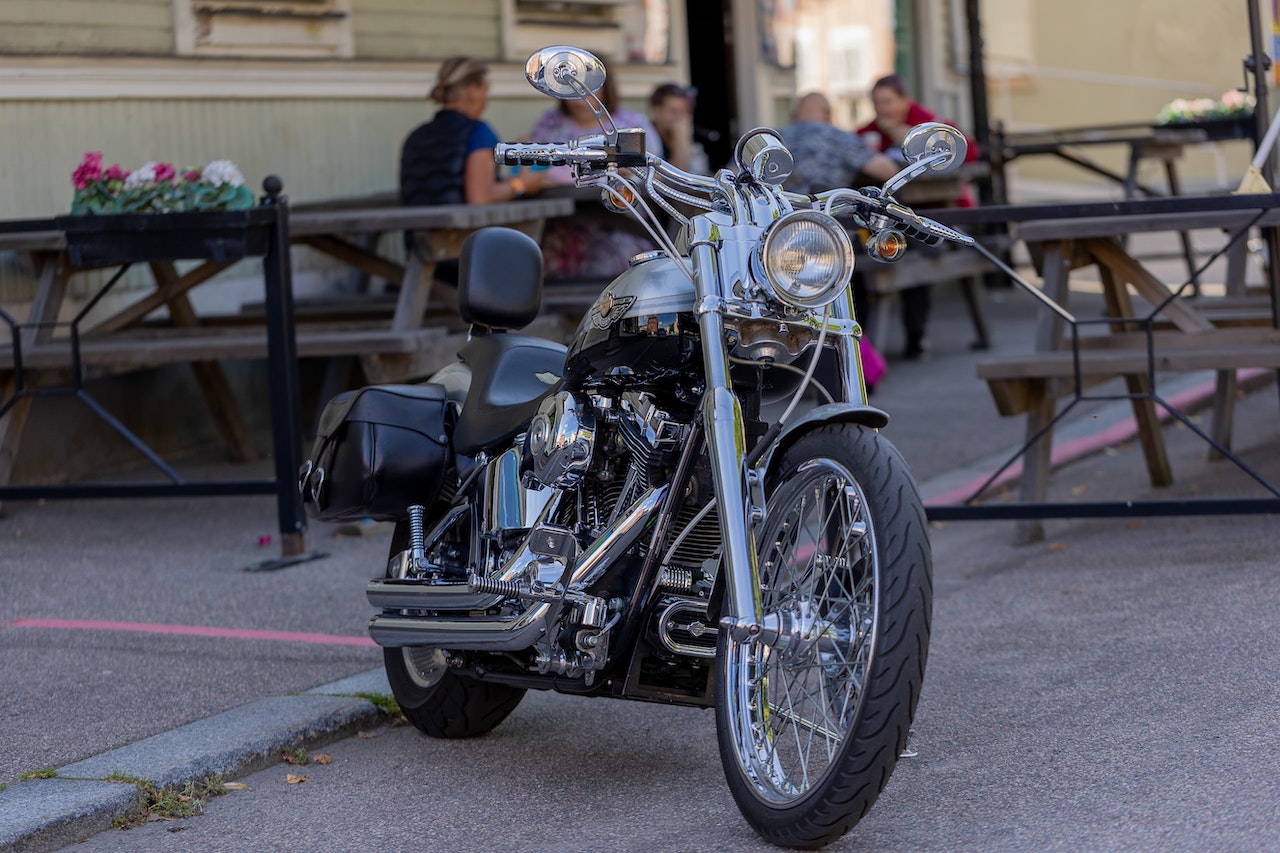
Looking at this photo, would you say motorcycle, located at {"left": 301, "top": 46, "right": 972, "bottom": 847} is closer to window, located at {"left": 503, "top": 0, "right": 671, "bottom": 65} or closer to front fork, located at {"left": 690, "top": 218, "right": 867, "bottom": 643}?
front fork, located at {"left": 690, "top": 218, "right": 867, "bottom": 643}

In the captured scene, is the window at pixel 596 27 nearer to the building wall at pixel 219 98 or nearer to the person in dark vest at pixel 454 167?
the building wall at pixel 219 98

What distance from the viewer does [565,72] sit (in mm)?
3293

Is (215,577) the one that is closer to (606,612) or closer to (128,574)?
(128,574)

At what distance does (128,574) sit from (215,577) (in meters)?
0.33

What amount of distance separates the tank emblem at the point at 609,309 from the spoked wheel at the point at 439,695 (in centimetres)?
96

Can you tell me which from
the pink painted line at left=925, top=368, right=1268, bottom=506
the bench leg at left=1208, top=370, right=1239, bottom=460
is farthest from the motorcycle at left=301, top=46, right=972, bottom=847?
the bench leg at left=1208, top=370, right=1239, bottom=460

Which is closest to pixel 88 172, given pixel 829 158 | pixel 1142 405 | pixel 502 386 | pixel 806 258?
pixel 502 386

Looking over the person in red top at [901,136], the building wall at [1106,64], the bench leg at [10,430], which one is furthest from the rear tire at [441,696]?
the building wall at [1106,64]

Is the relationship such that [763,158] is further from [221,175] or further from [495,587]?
[221,175]

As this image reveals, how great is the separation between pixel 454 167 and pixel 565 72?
4.98 m

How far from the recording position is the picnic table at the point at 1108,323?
18.6ft

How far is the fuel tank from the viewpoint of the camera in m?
3.46

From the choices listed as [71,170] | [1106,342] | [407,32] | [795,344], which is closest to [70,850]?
[795,344]

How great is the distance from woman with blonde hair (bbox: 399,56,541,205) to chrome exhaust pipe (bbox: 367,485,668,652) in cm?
417
